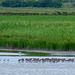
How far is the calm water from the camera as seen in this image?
18.8m

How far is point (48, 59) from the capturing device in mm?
21172

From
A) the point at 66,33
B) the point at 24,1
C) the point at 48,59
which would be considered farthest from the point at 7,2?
the point at 48,59

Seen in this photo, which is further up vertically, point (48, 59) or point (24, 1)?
point (48, 59)

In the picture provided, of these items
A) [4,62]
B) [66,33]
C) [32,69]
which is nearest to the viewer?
[32,69]

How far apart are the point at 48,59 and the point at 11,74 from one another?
358 cm

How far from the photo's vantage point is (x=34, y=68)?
1970cm

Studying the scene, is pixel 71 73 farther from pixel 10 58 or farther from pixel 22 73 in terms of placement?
pixel 10 58

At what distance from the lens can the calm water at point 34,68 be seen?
18750 mm

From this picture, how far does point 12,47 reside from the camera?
26609 millimetres

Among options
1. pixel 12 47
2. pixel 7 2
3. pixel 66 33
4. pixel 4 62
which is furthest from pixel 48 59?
pixel 7 2

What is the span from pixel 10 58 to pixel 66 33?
42.2ft

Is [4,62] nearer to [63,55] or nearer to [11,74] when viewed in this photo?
[11,74]

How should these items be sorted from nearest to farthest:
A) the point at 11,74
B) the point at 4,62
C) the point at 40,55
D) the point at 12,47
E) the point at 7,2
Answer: the point at 11,74 → the point at 4,62 → the point at 40,55 → the point at 12,47 → the point at 7,2

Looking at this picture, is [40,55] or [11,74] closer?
[11,74]
